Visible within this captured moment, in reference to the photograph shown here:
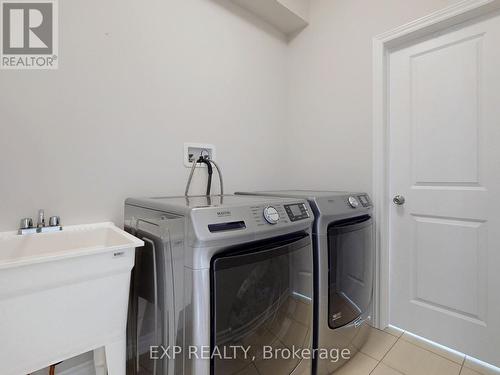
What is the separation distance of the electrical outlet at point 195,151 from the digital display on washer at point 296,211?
863 millimetres

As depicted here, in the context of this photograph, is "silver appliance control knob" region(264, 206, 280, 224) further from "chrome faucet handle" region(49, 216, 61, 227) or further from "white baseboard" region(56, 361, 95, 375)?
"white baseboard" region(56, 361, 95, 375)

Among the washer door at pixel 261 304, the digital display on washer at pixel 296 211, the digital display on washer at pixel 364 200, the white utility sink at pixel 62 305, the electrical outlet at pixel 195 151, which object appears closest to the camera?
the white utility sink at pixel 62 305

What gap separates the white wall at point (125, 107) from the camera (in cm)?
118

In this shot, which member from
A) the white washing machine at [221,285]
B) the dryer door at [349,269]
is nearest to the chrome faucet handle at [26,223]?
the white washing machine at [221,285]

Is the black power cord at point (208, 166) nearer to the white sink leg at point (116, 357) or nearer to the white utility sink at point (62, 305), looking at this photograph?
the white utility sink at point (62, 305)

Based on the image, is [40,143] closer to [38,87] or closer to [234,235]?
[38,87]

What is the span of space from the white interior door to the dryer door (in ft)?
1.27

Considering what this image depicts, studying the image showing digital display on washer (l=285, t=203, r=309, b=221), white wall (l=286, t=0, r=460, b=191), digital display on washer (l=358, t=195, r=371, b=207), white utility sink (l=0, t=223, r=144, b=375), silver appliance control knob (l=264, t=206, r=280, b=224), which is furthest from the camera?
white wall (l=286, t=0, r=460, b=191)

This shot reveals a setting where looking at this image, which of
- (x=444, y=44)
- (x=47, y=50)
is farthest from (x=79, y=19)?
(x=444, y=44)

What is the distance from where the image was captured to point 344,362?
1421 millimetres

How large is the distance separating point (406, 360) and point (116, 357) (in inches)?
61.4

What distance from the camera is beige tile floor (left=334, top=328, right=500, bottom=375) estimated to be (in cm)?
138

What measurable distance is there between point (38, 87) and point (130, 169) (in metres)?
0.56
